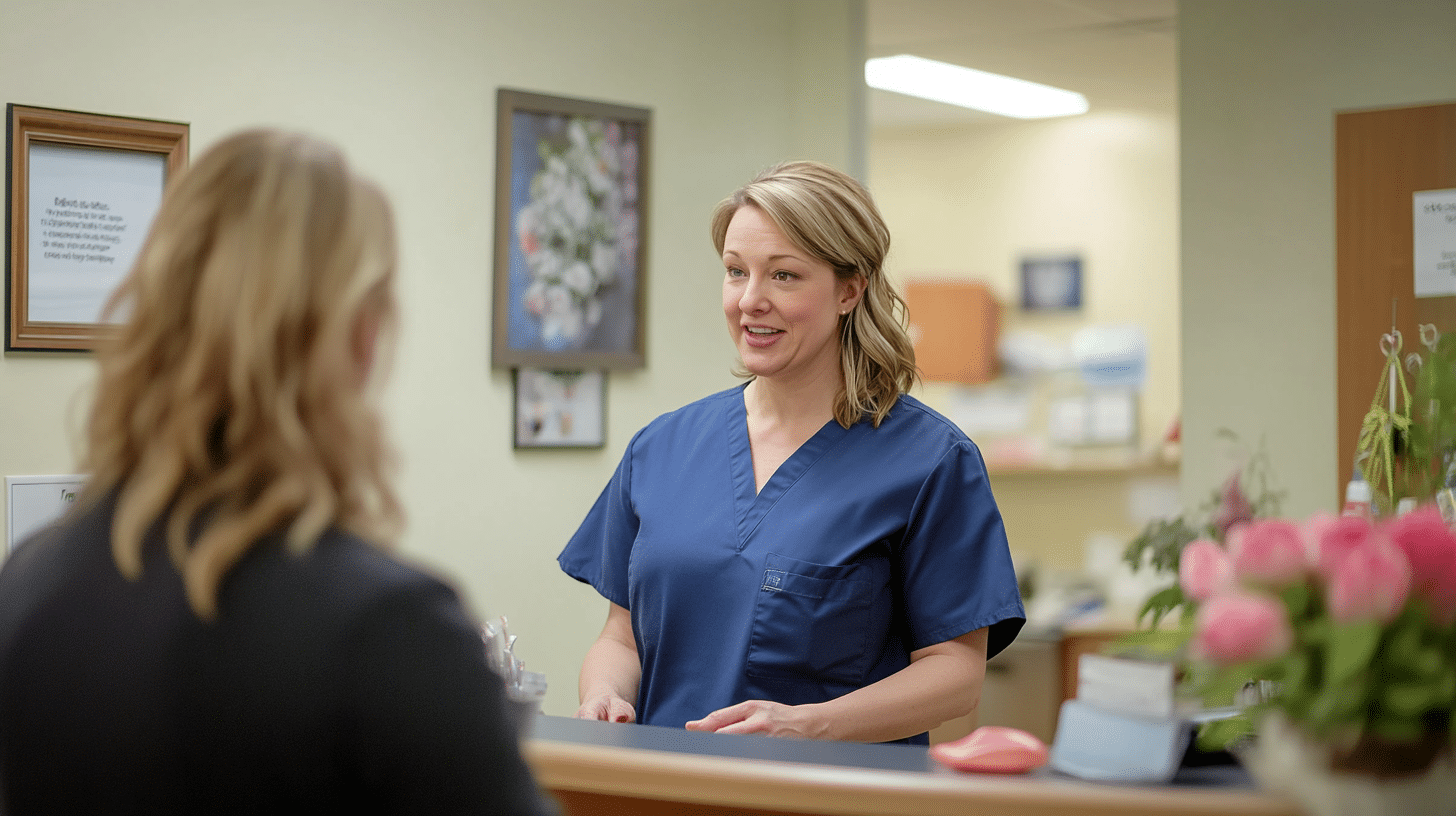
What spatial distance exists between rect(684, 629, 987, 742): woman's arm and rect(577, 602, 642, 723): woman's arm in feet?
0.55

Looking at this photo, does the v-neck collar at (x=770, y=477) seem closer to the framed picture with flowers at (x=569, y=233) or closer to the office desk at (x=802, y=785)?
the office desk at (x=802, y=785)

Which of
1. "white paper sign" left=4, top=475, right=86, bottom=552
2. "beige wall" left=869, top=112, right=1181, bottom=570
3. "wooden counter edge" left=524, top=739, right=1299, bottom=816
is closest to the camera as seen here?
"wooden counter edge" left=524, top=739, right=1299, bottom=816

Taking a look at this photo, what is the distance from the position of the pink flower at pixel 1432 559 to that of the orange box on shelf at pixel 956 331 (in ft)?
15.2

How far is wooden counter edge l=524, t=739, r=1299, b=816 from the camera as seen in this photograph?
3.80 feet

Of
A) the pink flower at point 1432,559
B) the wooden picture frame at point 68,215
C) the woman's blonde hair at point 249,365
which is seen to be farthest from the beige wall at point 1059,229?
the woman's blonde hair at point 249,365

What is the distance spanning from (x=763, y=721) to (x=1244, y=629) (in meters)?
0.73

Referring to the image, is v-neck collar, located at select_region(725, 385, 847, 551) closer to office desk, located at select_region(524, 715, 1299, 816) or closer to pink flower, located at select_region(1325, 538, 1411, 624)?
office desk, located at select_region(524, 715, 1299, 816)

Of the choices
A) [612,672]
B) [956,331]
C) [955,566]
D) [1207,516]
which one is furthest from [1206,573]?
[956,331]

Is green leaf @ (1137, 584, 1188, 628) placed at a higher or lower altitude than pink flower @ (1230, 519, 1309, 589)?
lower

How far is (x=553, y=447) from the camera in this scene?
2936mm

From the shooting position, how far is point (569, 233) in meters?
2.95

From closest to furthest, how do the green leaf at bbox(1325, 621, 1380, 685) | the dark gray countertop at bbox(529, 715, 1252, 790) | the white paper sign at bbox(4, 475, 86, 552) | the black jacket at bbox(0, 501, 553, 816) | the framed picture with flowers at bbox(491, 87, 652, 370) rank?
the black jacket at bbox(0, 501, 553, 816), the green leaf at bbox(1325, 621, 1380, 685), the dark gray countertop at bbox(529, 715, 1252, 790), the white paper sign at bbox(4, 475, 86, 552), the framed picture with flowers at bbox(491, 87, 652, 370)

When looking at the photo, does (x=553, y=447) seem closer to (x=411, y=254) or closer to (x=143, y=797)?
(x=411, y=254)

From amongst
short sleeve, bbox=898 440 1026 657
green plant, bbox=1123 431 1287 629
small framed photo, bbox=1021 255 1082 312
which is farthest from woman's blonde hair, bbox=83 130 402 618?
small framed photo, bbox=1021 255 1082 312
